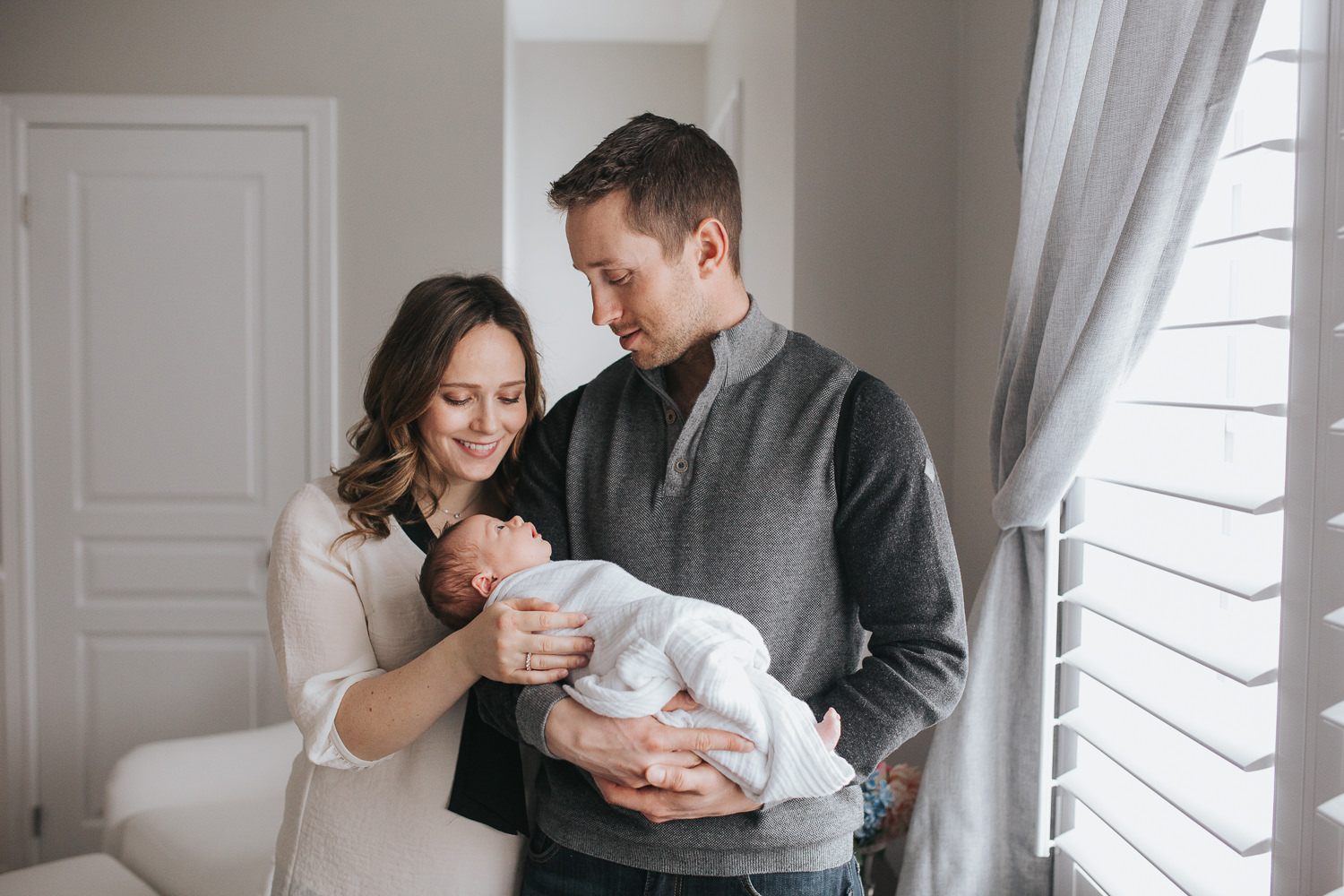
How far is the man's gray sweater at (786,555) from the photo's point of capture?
A: 1.02 metres

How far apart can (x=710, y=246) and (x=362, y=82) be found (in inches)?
92.2

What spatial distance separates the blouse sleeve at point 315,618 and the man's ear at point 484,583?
20cm

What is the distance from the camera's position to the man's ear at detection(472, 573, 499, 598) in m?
1.13

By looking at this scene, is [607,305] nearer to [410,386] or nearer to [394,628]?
[410,386]

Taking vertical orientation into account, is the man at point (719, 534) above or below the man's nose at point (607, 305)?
below

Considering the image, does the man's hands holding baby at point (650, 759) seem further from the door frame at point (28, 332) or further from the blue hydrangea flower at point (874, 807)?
the door frame at point (28, 332)

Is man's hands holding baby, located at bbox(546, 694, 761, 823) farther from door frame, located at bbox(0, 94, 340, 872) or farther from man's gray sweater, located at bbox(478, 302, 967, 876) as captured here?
door frame, located at bbox(0, 94, 340, 872)

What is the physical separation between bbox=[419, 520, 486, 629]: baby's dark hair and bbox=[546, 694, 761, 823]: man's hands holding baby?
221 mm

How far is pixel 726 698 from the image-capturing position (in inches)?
36.1

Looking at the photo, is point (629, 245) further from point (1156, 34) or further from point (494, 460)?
point (1156, 34)

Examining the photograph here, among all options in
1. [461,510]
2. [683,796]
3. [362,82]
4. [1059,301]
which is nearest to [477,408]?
[461,510]

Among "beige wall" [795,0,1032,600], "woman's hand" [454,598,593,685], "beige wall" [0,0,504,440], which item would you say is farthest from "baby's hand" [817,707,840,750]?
"beige wall" [0,0,504,440]

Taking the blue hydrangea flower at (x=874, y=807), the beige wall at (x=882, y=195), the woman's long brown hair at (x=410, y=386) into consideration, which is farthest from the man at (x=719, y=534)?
the beige wall at (x=882, y=195)

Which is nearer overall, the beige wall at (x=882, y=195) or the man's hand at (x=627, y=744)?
the man's hand at (x=627, y=744)
